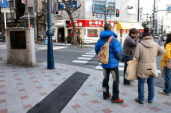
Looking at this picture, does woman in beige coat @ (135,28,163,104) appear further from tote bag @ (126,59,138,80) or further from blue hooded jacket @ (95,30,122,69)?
blue hooded jacket @ (95,30,122,69)

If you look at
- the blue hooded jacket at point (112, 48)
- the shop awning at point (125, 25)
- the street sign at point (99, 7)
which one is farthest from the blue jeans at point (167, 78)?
the street sign at point (99, 7)

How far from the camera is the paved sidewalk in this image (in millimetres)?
3861

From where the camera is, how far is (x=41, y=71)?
23.9 feet

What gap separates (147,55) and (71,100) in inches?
80.1

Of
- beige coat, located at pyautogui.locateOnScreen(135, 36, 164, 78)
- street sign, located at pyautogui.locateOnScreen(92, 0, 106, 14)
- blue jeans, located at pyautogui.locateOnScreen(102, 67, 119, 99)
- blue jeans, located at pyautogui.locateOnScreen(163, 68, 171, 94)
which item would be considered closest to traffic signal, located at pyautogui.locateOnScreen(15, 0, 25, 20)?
blue jeans, located at pyautogui.locateOnScreen(102, 67, 119, 99)

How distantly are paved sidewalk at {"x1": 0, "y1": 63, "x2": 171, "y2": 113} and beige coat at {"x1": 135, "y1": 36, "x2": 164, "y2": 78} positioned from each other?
2.63 ft

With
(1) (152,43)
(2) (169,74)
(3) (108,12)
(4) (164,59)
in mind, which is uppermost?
(3) (108,12)

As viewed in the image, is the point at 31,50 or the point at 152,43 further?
the point at 31,50

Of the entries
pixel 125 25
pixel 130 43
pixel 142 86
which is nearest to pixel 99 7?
pixel 125 25

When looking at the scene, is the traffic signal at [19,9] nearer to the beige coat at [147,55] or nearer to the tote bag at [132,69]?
the tote bag at [132,69]

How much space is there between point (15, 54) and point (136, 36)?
582 centimetres

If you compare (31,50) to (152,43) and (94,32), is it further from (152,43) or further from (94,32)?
(94,32)

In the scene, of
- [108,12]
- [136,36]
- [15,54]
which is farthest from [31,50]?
[108,12]

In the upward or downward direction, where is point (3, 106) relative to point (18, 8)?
downward
